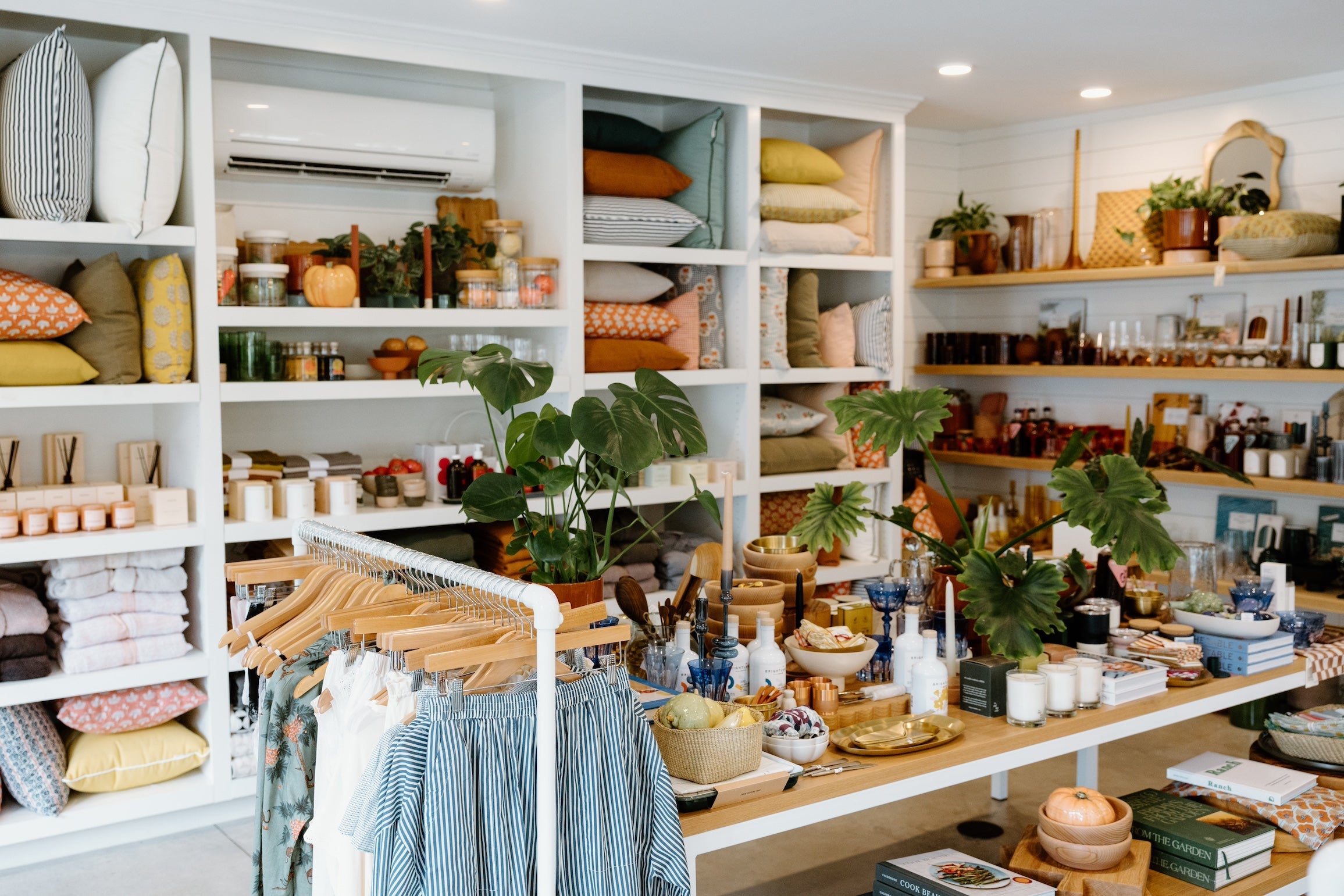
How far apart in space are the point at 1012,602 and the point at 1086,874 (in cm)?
57

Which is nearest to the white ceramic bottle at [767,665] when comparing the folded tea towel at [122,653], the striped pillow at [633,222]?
the folded tea towel at [122,653]

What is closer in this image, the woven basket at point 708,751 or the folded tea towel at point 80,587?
the woven basket at point 708,751

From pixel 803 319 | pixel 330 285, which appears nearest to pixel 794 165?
pixel 803 319

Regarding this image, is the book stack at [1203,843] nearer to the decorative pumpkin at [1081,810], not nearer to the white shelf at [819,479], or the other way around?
the decorative pumpkin at [1081,810]

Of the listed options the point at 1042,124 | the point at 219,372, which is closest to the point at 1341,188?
the point at 1042,124

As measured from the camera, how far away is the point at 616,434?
7.51 ft

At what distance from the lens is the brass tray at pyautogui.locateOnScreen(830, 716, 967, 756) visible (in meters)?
2.28

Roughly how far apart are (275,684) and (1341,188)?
13.7 ft

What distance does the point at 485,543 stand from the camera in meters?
4.20

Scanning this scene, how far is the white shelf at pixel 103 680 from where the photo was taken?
128 inches

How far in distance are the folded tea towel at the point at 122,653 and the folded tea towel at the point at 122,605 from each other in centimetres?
8

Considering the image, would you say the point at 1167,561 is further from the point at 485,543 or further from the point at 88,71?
the point at 88,71

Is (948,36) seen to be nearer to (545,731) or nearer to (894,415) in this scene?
(894,415)

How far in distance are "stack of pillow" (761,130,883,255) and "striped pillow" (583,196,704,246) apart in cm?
37
